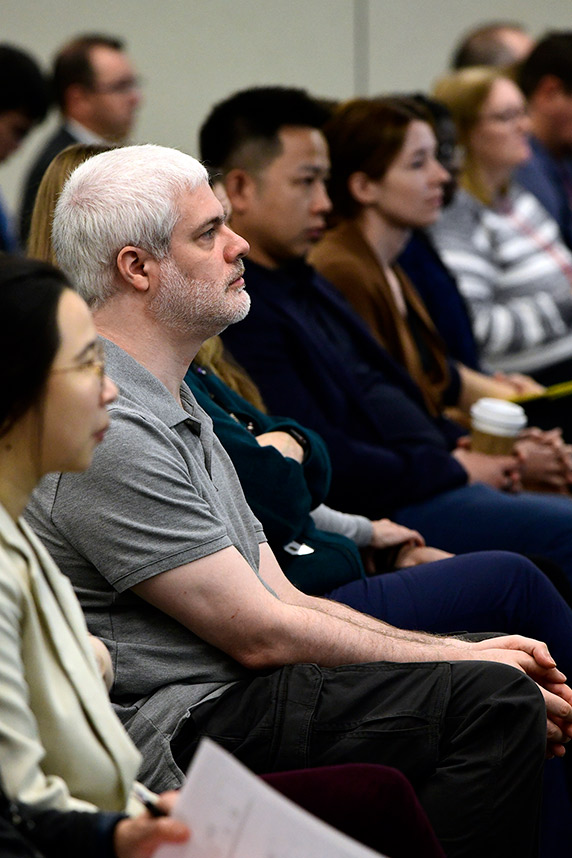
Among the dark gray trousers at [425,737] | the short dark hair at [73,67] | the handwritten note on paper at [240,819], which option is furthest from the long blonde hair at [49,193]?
the short dark hair at [73,67]

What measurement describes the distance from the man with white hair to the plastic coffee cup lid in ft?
3.95

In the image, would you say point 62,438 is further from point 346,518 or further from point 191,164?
point 346,518

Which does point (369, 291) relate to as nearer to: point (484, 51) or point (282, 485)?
point (282, 485)

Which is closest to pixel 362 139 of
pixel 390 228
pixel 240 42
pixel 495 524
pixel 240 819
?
pixel 390 228

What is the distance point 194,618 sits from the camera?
1.45 meters

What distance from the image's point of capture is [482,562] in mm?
1968

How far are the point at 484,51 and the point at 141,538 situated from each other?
4.88 metres

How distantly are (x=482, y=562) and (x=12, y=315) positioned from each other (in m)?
1.11

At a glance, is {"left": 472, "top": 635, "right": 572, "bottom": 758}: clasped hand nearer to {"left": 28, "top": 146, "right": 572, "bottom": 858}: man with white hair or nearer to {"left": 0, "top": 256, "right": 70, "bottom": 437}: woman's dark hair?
{"left": 28, "top": 146, "right": 572, "bottom": 858}: man with white hair

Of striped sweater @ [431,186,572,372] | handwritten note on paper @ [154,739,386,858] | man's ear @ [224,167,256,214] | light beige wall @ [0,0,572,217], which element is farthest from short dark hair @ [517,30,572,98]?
handwritten note on paper @ [154,739,386,858]

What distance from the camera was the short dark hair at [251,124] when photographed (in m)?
2.68

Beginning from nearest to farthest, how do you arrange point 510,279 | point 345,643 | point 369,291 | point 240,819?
point 240,819 < point 345,643 < point 369,291 < point 510,279

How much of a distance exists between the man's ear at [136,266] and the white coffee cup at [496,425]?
135 cm

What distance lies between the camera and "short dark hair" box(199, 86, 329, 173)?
2.68m
